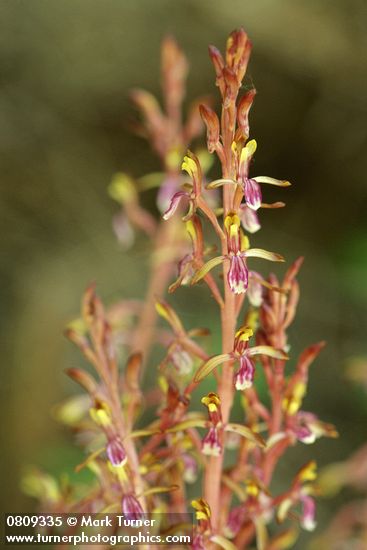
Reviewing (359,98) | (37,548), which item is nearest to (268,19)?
(359,98)

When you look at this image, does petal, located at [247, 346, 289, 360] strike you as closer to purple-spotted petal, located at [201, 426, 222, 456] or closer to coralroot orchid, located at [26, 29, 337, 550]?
coralroot orchid, located at [26, 29, 337, 550]

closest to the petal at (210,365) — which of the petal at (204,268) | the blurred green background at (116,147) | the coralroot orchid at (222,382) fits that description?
the coralroot orchid at (222,382)

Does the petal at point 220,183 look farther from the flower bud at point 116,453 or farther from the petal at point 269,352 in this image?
the flower bud at point 116,453

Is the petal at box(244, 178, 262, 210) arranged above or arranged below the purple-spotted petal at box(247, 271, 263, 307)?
above

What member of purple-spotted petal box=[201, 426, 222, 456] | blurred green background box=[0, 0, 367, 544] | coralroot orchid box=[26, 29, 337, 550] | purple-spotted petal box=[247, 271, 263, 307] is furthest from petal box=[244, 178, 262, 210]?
blurred green background box=[0, 0, 367, 544]

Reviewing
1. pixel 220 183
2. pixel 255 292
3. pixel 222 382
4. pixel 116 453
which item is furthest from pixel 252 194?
pixel 116 453

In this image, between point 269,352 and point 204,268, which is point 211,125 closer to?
point 204,268

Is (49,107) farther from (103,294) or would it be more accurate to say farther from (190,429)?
(190,429)

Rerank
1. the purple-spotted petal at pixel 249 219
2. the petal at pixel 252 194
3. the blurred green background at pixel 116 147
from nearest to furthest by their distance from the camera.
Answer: the petal at pixel 252 194 → the purple-spotted petal at pixel 249 219 → the blurred green background at pixel 116 147

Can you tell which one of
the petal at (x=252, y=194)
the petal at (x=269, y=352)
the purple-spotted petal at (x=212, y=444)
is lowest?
the purple-spotted petal at (x=212, y=444)
